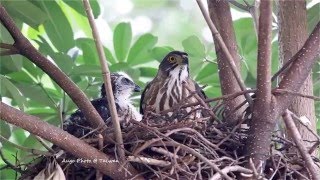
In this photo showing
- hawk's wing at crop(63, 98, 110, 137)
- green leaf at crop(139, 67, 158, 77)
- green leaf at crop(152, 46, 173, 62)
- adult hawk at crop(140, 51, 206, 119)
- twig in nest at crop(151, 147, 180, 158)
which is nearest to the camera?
twig in nest at crop(151, 147, 180, 158)

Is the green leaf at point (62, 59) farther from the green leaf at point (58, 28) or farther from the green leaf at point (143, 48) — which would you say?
the green leaf at point (143, 48)

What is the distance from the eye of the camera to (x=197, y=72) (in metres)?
2.83

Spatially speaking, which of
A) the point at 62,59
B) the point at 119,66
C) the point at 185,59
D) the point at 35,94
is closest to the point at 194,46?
the point at 185,59

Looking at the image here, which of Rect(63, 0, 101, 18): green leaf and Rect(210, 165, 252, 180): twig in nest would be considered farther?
Rect(63, 0, 101, 18): green leaf

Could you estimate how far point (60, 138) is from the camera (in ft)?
5.84

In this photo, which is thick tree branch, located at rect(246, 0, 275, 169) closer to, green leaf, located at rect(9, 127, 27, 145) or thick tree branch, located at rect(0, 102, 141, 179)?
thick tree branch, located at rect(0, 102, 141, 179)

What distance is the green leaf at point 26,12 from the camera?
99.2 inches

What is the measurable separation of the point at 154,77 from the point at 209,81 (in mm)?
266

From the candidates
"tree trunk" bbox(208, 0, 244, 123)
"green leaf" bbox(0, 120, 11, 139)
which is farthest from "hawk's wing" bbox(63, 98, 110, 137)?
"tree trunk" bbox(208, 0, 244, 123)

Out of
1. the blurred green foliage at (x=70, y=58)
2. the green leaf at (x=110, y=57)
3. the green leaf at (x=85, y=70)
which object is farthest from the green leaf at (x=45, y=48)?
the green leaf at (x=110, y=57)

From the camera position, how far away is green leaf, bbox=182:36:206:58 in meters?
2.67

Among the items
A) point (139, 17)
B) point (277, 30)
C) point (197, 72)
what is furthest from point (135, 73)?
point (139, 17)

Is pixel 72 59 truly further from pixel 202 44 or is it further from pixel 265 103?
pixel 265 103

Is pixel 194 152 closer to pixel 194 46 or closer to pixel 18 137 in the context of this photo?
pixel 194 46
